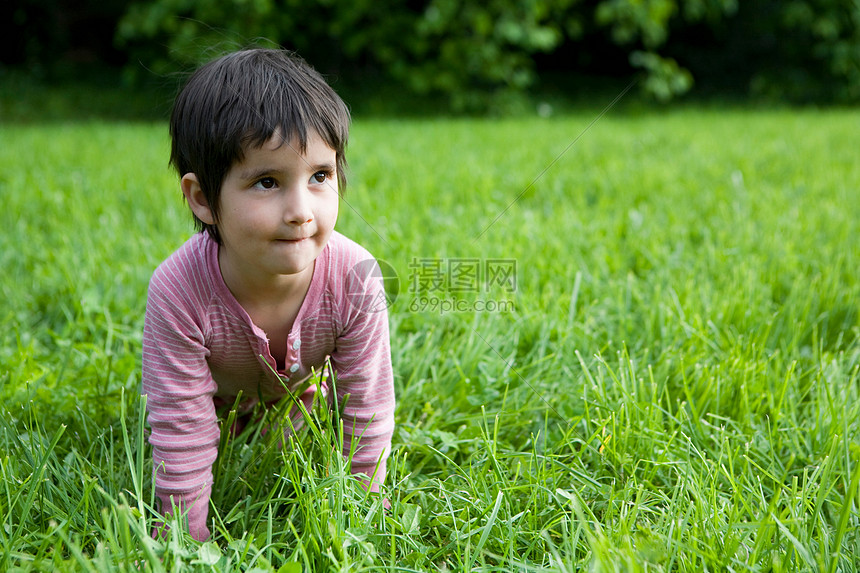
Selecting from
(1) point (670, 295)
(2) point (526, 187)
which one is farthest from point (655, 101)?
(1) point (670, 295)

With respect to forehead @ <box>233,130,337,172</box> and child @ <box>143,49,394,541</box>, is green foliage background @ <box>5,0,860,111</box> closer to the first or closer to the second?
child @ <box>143,49,394,541</box>

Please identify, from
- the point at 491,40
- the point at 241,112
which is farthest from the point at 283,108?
the point at 491,40

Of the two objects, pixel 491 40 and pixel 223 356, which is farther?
pixel 491 40

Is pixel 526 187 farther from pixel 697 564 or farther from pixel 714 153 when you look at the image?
pixel 697 564

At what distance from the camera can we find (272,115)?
47.3 inches

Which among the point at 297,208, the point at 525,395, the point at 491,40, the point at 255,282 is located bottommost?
the point at 525,395

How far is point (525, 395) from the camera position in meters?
1.72

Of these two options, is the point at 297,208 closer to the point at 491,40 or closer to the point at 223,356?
the point at 223,356

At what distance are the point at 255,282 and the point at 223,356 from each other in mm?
166

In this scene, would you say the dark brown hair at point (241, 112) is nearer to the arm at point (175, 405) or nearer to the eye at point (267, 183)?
the eye at point (267, 183)

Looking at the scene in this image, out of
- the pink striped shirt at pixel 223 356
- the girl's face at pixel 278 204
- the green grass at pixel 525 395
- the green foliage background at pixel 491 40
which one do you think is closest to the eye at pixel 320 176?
the girl's face at pixel 278 204

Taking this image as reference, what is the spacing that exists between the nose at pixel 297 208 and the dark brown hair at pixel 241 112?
0.08 metres

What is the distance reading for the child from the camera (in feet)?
3.98

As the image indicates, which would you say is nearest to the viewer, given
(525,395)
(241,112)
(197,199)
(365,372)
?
(241,112)
